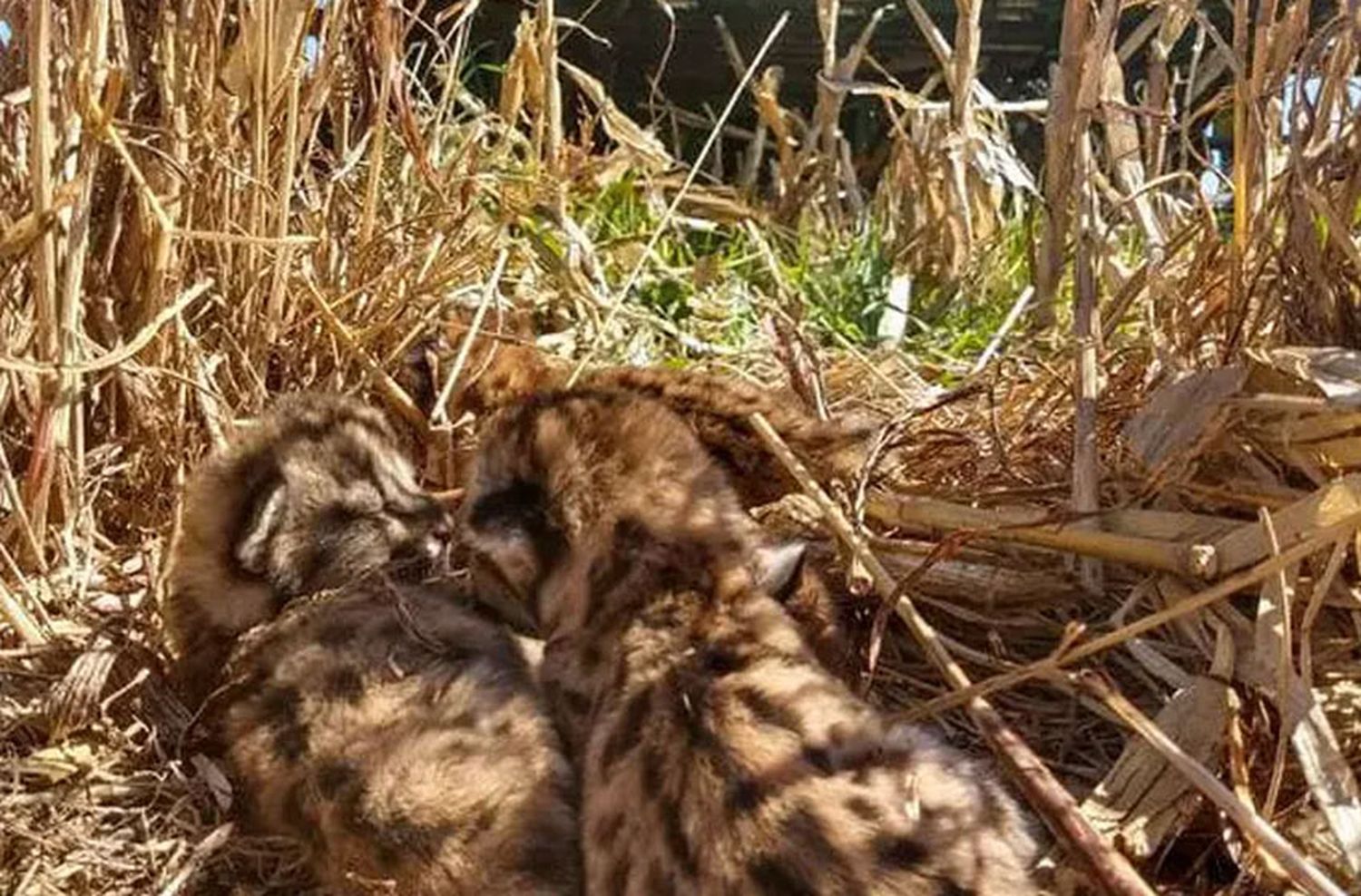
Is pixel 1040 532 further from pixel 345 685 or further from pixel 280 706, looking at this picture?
pixel 280 706

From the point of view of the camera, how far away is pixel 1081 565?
3.62m

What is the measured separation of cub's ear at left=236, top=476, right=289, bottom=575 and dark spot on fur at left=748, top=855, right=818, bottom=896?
1454mm

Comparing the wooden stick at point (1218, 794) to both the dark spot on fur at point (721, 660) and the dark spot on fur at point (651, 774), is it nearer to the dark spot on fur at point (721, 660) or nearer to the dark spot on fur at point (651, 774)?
the dark spot on fur at point (721, 660)

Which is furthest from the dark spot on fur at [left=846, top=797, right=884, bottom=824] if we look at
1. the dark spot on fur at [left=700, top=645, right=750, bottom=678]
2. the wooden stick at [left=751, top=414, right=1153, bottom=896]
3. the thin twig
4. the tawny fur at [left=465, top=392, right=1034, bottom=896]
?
the thin twig

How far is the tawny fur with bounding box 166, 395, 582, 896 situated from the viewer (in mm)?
3174

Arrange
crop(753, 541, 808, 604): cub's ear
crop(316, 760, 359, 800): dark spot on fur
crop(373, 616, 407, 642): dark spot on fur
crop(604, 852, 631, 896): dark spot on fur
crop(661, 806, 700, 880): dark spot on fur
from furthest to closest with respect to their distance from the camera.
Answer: crop(373, 616, 407, 642): dark spot on fur → crop(753, 541, 808, 604): cub's ear → crop(316, 760, 359, 800): dark spot on fur → crop(604, 852, 631, 896): dark spot on fur → crop(661, 806, 700, 880): dark spot on fur

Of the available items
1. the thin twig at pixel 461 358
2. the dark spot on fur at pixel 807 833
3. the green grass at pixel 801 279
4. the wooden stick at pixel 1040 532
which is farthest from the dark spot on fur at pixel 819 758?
the green grass at pixel 801 279

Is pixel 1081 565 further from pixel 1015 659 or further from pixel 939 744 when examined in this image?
pixel 939 744

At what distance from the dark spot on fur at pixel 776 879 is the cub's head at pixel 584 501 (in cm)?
74

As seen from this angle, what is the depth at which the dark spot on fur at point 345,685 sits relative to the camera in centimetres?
344

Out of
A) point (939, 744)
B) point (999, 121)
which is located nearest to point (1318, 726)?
point (939, 744)

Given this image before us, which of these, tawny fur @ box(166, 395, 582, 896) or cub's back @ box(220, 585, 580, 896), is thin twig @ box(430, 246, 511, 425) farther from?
cub's back @ box(220, 585, 580, 896)

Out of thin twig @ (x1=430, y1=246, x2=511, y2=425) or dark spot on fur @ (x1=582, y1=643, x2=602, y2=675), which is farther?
thin twig @ (x1=430, y1=246, x2=511, y2=425)

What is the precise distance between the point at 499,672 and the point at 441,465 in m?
1.11
